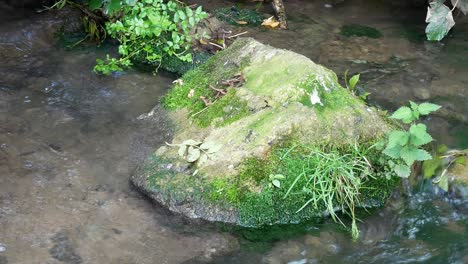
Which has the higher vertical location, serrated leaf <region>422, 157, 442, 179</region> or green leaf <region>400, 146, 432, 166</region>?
green leaf <region>400, 146, 432, 166</region>

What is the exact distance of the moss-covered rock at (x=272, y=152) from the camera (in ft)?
12.3

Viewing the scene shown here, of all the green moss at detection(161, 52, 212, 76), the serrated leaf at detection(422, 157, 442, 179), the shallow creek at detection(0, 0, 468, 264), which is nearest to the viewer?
the shallow creek at detection(0, 0, 468, 264)

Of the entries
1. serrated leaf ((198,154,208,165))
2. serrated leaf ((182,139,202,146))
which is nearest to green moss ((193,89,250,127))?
serrated leaf ((182,139,202,146))

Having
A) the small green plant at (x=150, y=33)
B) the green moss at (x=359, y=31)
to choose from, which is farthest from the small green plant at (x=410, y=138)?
the green moss at (x=359, y=31)

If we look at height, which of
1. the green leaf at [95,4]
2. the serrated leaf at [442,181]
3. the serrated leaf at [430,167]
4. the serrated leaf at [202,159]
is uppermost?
the green leaf at [95,4]

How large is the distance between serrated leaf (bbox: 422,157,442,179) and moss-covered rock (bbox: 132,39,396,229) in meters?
0.32

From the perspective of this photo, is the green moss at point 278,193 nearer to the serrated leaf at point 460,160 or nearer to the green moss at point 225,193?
the green moss at point 225,193

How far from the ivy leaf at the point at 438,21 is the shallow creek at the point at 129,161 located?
172mm

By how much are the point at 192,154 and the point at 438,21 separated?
3.30m

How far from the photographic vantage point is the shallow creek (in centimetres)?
350

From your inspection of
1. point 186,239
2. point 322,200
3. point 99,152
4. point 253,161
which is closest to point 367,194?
point 322,200

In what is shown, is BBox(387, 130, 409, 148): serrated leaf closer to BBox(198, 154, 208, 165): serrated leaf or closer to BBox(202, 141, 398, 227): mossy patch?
BBox(202, 141, 398, 227): mossy patch

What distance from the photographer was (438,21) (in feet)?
19.4

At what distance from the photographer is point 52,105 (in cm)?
484
